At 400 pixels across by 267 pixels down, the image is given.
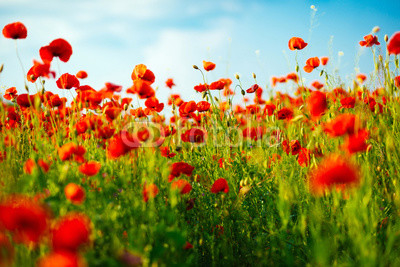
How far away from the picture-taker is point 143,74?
2.22m

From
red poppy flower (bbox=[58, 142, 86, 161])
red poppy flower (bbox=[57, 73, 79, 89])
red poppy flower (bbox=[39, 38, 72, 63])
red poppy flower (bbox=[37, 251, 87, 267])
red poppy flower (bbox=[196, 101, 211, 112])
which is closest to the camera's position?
red poppy flower (bbox=[37, 251, 87, 267])

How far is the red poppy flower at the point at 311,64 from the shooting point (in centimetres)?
317

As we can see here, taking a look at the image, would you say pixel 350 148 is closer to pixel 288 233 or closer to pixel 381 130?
pixel 288 233

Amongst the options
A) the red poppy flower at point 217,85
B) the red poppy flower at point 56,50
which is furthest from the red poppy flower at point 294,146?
the red poppy flower at point 56,50

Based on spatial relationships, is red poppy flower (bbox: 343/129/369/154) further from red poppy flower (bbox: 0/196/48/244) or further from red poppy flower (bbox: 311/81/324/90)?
red poppy flower (bbox: 311/81/324/90)

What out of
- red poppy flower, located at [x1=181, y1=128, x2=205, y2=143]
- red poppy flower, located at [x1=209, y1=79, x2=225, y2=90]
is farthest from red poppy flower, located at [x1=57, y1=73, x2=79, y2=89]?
red poppy flower, located at [x1=209, y1=79, x2=225, y2=90]

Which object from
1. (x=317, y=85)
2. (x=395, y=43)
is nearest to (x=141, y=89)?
(x=395, y=43)

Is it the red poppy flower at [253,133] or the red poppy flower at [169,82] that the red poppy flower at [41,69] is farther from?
the red poppy flower at [169,82]

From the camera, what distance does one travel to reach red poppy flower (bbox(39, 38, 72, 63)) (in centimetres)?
207

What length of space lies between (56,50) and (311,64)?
7.96ft

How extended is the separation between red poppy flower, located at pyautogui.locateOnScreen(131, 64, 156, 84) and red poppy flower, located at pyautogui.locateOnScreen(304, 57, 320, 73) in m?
1.78

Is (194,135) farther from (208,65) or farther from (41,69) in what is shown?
(41,69)

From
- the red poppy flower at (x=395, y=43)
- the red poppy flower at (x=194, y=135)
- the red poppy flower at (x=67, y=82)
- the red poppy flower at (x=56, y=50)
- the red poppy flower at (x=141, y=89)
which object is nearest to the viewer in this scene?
the red poppy flower at (x=395, y=43)

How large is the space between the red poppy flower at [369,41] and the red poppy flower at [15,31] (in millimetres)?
2986
